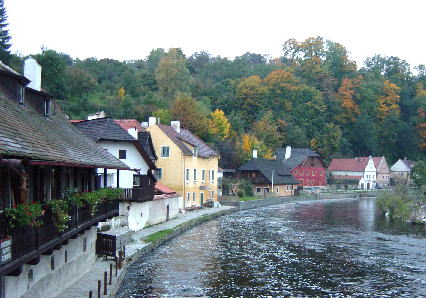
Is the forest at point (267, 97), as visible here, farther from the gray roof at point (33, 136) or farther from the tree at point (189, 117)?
the gray roof at point (33, 136)

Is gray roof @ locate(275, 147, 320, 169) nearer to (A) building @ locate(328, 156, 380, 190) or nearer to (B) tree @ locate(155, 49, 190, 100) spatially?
(A) building @ locate(328, 156, 380, 190)

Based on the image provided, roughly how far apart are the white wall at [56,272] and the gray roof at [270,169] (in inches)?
2318

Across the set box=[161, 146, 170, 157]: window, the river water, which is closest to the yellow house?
box=[161, 146, 170, 157]: window

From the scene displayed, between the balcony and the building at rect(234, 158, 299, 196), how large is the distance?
63439 millimetres

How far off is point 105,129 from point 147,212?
7357mm

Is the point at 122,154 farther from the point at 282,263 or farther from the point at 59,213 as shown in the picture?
the point at 59,213

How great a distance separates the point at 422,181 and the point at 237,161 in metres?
29.1

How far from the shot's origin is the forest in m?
82.5

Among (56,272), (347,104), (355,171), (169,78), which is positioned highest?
(169,78)

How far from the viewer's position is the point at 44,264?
17.3 meters

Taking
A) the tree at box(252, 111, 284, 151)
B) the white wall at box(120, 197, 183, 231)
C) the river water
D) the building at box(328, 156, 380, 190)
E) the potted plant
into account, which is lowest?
the river water

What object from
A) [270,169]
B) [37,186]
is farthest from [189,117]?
[37,186]

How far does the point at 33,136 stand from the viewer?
15.0 meters

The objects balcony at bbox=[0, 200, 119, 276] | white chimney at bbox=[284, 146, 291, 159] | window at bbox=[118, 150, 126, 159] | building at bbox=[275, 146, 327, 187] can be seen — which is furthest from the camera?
white chimney at bbox=[284, 146, 291, 159]
